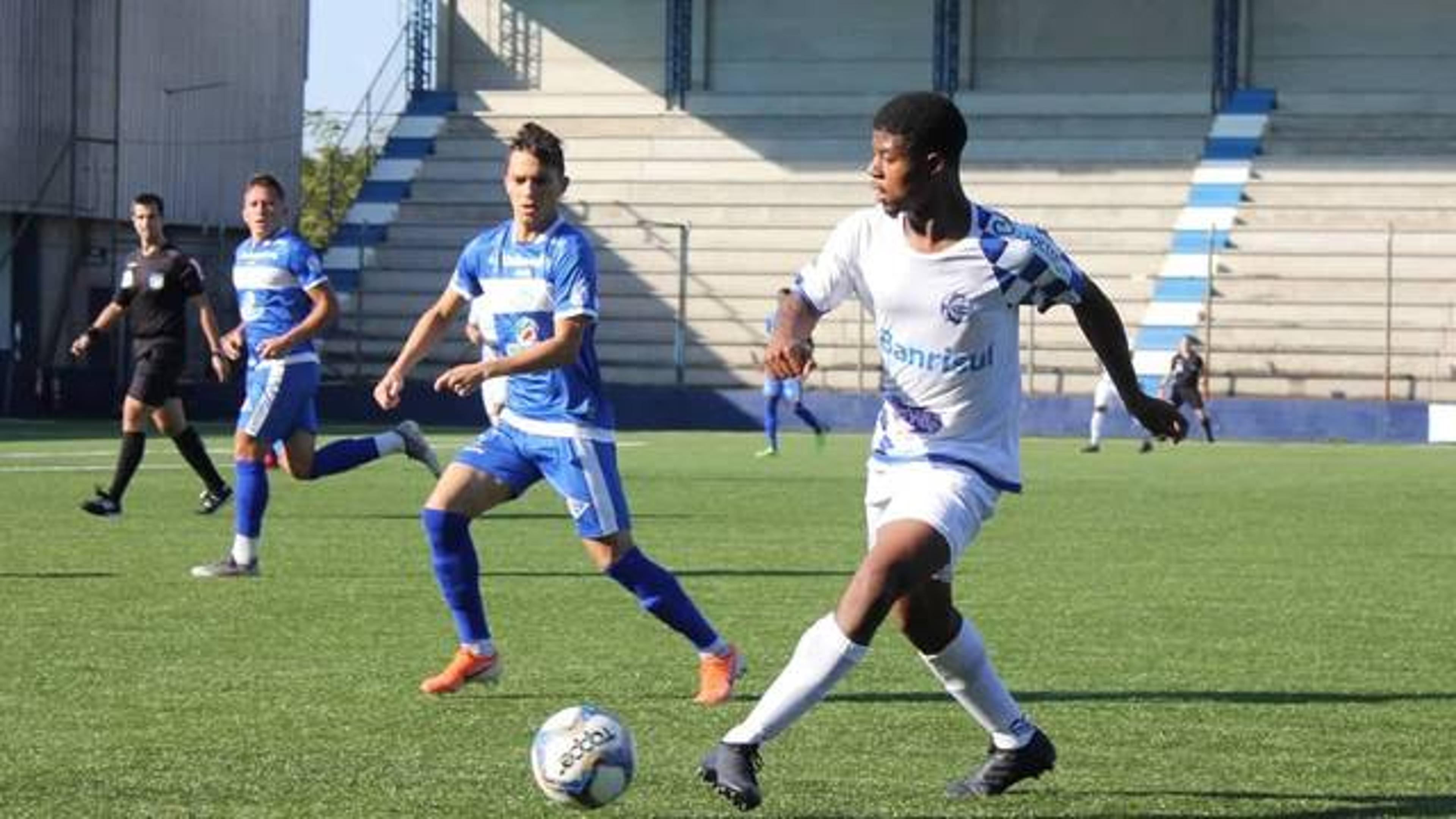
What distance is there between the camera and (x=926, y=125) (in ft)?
24.3

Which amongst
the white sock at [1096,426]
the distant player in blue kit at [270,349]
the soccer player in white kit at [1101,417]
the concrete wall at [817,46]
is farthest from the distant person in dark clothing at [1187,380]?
the distant player in blue kit at [270,349]

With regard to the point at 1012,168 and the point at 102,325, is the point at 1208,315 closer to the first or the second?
the point at 1012,168

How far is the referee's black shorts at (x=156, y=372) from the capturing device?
18.9 m

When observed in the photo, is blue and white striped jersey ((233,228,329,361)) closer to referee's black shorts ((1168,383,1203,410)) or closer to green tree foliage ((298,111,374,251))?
referee's black shorts ((1168,383,1203,410))

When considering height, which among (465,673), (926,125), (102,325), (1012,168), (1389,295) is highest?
(1012,168)

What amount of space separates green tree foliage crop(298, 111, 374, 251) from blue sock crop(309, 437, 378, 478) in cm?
3441

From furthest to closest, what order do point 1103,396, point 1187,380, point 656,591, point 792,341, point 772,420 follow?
point 1187,380, point 1103,396, point 772,420, point 656,591, point 792,341

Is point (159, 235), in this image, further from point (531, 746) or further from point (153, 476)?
point (531, 746)

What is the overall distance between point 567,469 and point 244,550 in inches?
200

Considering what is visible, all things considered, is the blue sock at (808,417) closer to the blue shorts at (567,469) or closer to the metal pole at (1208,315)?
the metal pole at (1208,315)

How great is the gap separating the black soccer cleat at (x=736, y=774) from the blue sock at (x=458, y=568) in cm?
294

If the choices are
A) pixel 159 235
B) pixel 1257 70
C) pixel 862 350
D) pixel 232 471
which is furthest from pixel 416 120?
pixel 159 235

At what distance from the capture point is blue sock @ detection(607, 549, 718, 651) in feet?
33.6

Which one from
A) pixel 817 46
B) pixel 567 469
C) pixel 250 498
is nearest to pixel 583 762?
pixel 567 469
